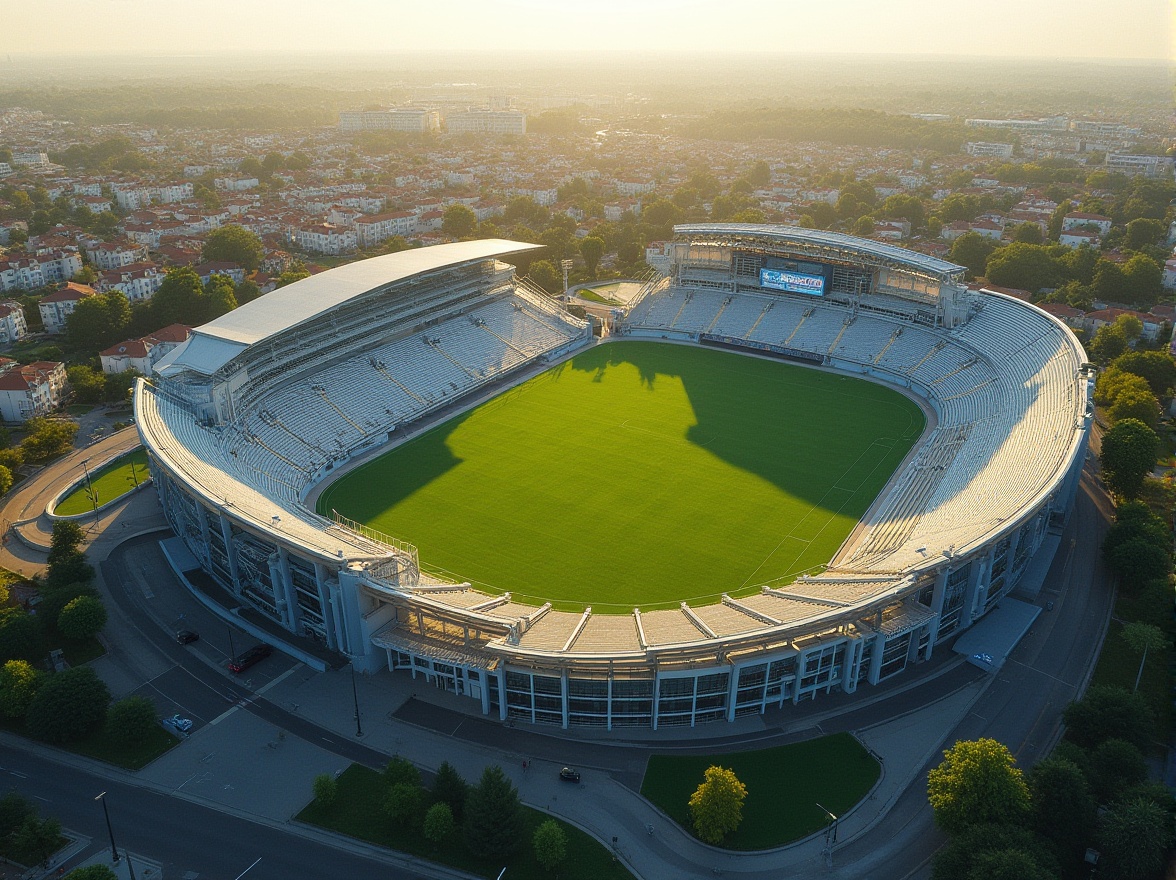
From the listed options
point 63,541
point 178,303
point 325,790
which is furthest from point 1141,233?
point 63,541

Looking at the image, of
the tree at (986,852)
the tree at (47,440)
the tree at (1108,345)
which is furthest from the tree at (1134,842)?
the tree at (47,440)

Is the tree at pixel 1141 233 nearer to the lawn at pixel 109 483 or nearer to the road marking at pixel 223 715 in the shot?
the lawn at pixel 109 483

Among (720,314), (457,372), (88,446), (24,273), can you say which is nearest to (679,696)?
(457,372)

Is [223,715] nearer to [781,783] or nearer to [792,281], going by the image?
[781,783]

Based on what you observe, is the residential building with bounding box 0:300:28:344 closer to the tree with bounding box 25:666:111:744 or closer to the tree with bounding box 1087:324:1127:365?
the tree with bounding box 25:666:111:744

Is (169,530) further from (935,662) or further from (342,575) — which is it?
(935,662)

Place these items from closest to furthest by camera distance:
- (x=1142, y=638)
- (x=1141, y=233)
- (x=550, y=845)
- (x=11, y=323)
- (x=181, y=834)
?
(x=550, y=845) < (x=181, y=834) < (x=1142, y=638) < (x=11, y=323) < (x=1141, y=233)

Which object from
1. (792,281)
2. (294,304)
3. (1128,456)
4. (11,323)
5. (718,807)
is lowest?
(11,323)

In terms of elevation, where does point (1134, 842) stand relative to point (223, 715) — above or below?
above
